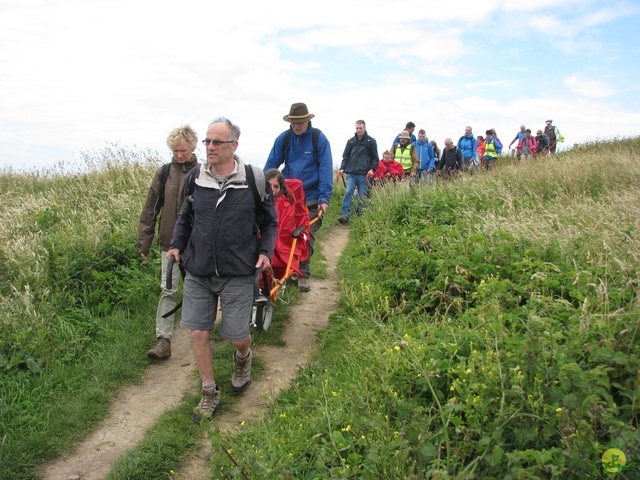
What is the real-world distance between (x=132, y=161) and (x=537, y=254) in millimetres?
8794

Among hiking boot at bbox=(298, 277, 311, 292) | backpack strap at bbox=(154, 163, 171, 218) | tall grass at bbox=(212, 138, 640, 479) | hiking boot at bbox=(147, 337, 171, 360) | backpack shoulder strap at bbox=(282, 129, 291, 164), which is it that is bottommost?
hiking boot at bbox=(147, 337, 171, 360)

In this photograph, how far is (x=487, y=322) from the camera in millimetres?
4113

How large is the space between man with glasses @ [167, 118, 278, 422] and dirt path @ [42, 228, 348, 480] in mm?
404

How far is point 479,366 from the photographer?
135 inches

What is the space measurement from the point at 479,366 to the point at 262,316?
2.76 m

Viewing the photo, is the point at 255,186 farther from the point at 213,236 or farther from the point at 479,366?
the point at 479,366

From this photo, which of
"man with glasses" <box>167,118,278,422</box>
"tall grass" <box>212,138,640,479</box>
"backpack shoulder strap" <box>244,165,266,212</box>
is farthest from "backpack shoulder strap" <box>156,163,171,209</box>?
"tall grass" <box>212,138,640,479</box>

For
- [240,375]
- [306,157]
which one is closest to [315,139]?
[306,157]

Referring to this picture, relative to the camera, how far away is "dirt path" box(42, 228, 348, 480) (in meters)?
4.16

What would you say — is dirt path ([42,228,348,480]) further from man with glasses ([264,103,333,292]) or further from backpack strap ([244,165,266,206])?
backpack strap ([244,165,266,206])

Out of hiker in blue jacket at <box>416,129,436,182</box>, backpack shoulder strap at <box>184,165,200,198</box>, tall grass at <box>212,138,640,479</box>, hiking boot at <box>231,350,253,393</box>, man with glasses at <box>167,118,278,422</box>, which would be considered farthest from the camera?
hiker in blue jacket at <box>416,129,436,182</box>

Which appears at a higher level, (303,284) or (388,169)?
(388,169)

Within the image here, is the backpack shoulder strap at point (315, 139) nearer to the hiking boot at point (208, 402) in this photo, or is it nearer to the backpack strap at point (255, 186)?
the backpack strap at point (255, 186)

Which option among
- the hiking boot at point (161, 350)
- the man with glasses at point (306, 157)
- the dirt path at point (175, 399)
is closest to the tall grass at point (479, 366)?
the dirt path at point (175, 399)
